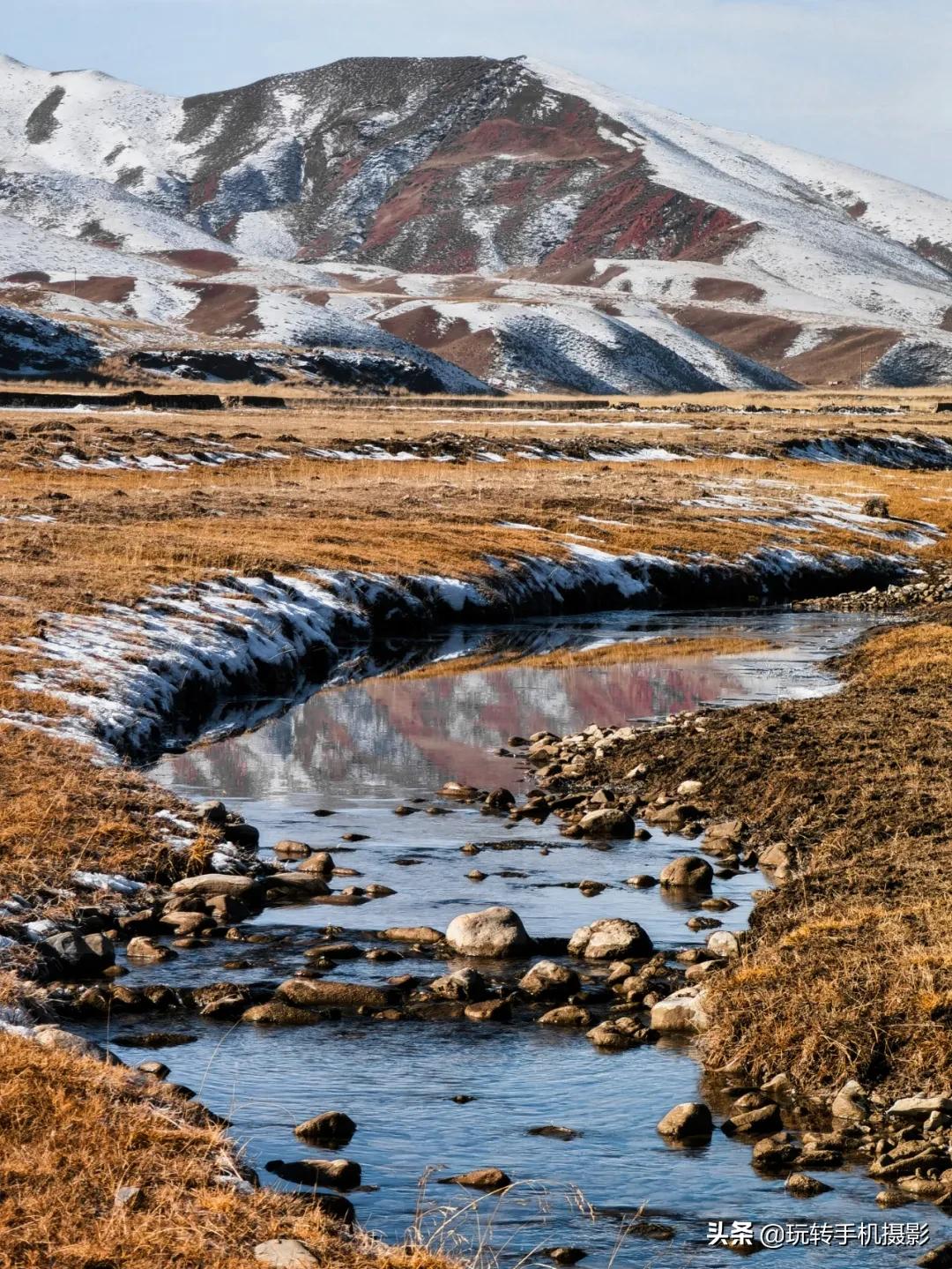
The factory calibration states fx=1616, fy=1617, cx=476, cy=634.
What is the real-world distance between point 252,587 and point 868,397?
146 meters

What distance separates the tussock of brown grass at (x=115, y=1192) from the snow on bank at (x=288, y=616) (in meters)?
10.7

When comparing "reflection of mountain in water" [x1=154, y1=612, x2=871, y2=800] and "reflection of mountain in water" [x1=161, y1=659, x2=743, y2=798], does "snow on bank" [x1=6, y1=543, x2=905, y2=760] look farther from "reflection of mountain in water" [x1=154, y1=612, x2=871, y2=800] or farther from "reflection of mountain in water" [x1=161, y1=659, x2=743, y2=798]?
"reflection of mountain in water" [x1=161, y1=659, x2=743, y2=798]

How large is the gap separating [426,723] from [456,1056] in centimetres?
1425

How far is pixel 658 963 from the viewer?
531 inches

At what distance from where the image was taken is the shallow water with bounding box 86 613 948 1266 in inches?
364

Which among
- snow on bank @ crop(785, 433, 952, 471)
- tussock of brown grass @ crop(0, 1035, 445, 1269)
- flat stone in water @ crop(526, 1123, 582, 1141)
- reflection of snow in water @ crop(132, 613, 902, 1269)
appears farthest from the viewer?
snow on bank @ crop(785, 433, 952, 471)

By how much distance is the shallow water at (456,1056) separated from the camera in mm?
9234

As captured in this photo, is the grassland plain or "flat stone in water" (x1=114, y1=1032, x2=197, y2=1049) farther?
"flat stone in water" (x1=114, y1=1032, x2=197, y2=1049)

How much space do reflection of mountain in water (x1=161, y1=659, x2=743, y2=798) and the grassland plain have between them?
86.0 inches

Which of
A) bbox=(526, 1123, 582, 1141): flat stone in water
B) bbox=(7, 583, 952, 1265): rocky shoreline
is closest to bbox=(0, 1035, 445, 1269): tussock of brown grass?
bbox=(7, 583, 952, 1265): rocky shoreline

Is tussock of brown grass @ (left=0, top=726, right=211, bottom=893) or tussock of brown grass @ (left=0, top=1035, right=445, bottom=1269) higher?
tussock of brown grass @ (left=0, top=1035, right=445, bottom=1269)

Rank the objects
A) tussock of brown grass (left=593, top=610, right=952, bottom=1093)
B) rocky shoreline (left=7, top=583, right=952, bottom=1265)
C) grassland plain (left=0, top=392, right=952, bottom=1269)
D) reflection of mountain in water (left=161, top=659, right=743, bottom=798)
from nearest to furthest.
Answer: grassland plain (left=0, top=392, right=952, bottom=1269) < rocky shoreline (left=7, top=583, right=952, bottom=1265) < tussock of brown grass (left=593, top=610, right=952, bottom=1093) < reflection of mountain in water (left=161, top=659, right=743, bottom=798)

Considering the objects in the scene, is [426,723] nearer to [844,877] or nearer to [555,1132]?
[844,877]

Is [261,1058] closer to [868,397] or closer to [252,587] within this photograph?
[252,587]
